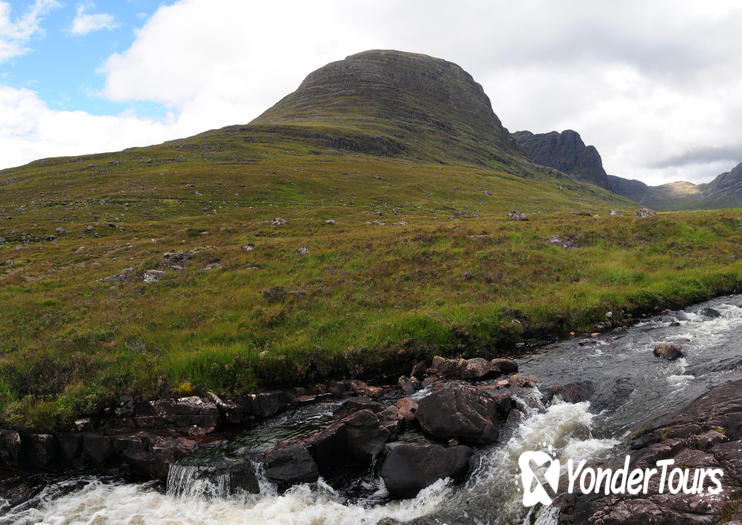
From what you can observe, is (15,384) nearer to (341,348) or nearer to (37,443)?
(37,443)

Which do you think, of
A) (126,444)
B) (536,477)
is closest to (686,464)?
(536,477)

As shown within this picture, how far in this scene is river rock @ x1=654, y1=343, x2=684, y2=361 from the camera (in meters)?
17.6

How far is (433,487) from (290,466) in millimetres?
→ 4389

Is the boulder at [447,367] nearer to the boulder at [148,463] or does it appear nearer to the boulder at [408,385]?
the boulder at [408,385]

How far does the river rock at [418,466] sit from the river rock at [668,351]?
12175 millimetres

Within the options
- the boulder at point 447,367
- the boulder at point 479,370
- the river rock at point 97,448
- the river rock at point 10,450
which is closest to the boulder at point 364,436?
the boulder at point 447,367

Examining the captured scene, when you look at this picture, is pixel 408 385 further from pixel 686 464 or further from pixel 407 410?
pixel 686 464

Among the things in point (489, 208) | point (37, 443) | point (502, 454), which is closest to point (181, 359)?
point (37, 443)

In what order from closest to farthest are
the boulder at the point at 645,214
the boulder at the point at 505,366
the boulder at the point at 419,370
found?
the boulder at the point at 505,366
the boulder at the point at 419,370
the boulder at the point at 645,214

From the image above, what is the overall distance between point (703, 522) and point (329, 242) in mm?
36078

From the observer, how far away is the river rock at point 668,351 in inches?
693

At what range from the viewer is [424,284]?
2861cm

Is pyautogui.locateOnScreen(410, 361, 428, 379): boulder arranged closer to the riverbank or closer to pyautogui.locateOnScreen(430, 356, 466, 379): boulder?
pyautogui.locateOnScreen(430, 356, 466, 379): boulder

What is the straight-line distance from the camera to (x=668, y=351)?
17781 millimetres
